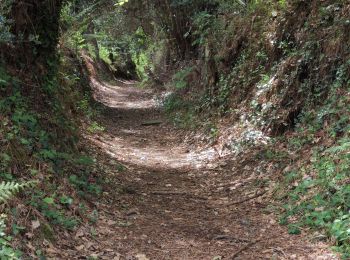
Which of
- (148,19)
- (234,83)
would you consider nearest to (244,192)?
(234,83)

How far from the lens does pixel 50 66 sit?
768 cm

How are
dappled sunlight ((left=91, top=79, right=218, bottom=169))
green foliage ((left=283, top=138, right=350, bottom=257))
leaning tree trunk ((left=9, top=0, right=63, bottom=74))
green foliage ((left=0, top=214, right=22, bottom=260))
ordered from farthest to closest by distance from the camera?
dappled sunlight ((left=91, top=79, right=218, bottom=169)) → leaning tree trunk ((left=9, top=0, right=63, bottom=74)) → green foliage ((left=283, top=138, right=350, bottom=257)) → green foliage ((left=0, top=214, right=22, bottom=260))

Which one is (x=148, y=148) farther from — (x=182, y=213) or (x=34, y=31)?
(x=182, y=213)

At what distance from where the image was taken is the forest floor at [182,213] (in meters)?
4.66

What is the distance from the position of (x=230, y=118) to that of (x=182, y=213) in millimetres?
4495

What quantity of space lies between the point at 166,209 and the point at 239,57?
6376mm

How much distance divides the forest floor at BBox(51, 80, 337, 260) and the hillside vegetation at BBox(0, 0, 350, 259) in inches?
7.5

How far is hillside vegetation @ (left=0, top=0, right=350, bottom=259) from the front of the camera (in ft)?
15.4

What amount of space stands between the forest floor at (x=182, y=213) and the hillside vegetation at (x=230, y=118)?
0.19 metres

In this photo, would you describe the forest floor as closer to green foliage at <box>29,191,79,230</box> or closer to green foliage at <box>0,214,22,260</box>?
green foliage at <box>29,191,79,230</box>

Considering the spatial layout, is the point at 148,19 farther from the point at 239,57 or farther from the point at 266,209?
the point at 266,209

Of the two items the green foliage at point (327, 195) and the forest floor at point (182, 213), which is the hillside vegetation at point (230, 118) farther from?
the forest floor at point (182, 213)

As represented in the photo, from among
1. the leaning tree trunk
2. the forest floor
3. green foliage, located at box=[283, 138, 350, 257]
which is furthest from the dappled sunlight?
green foliage, located at box=[283, 138, 350, 257]

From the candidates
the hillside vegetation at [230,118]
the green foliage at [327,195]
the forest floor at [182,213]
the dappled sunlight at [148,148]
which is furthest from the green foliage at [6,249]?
the dappled sunlight at [148,148]
